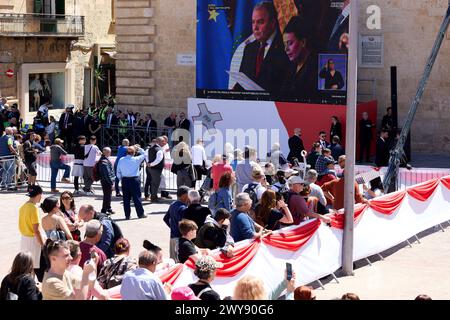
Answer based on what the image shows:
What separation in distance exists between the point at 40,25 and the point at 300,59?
14.5 meters

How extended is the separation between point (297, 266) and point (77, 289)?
4772 mm

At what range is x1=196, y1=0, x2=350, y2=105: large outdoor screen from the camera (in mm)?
26672

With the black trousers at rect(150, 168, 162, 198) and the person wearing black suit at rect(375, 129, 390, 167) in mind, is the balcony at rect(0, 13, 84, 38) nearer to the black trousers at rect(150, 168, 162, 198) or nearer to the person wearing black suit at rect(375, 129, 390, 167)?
the black trousers at rect(150, 168, 162, 198)

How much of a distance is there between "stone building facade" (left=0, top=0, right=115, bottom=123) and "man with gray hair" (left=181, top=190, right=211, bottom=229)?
25.0m

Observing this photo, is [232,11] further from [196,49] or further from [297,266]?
[297,266]

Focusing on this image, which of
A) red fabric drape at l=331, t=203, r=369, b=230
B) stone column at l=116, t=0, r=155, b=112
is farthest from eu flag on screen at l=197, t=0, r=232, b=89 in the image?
red fabric drape at l=331, t=203, r=369, b=230

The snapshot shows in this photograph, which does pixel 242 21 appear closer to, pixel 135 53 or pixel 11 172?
pixel 135 53

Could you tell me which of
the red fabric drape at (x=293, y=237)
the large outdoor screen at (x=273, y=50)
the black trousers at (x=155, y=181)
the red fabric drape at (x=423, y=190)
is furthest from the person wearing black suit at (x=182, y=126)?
the red fabric drape at (x=293, y=237)

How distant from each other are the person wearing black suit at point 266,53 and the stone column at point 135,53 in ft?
15.8

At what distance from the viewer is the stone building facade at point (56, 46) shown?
36812 millimetres

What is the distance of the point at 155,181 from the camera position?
2062 cm

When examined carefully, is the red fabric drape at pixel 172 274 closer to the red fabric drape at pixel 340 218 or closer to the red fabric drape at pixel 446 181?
the red fabric drape at pixel 340 218

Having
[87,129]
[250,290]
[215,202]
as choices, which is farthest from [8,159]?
[250,290]

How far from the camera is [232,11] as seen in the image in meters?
28.4
